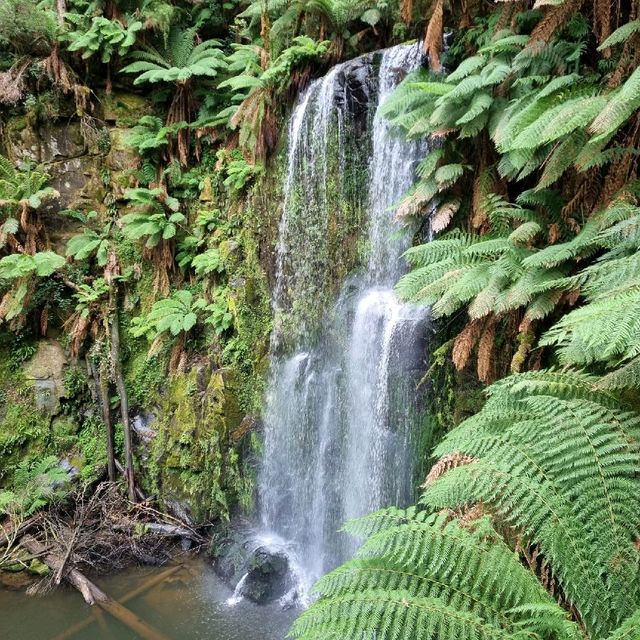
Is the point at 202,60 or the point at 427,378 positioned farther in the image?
the point at 202,60

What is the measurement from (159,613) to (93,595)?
0.87 m

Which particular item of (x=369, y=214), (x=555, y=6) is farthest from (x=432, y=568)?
(x=369, y=214)

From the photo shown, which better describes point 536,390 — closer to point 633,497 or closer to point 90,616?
point 633,497

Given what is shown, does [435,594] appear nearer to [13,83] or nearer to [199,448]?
[199,448]

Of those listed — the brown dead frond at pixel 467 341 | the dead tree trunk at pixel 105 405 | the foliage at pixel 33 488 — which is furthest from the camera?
the dead tree trunk at pixel 105 405

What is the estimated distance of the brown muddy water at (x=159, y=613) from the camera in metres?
4.96

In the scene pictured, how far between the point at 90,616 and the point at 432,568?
198 inches

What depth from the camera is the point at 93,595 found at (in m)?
5.54

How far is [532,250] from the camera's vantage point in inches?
142

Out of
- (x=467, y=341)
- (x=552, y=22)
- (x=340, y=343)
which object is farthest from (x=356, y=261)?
(x=552, y=22)

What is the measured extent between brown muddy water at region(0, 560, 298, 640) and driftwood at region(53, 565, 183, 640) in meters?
0.02

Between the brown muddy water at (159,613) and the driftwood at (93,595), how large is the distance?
52mm

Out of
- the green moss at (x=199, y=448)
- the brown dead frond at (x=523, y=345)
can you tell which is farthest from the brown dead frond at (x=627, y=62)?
the green moss at (x=199, y=448)

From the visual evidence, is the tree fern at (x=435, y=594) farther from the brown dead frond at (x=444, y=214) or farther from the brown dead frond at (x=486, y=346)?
the brown dead frond at (x=444, y=214)
